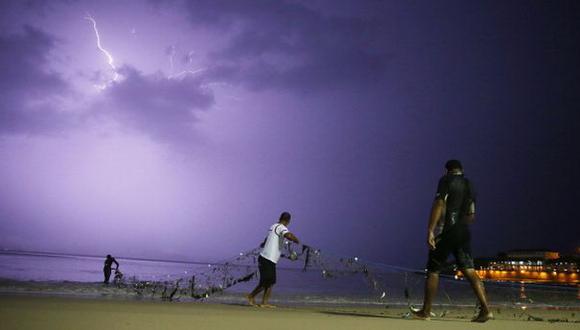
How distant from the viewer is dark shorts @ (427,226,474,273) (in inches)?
213

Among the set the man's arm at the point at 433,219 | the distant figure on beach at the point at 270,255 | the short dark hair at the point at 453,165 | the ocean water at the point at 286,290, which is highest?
the short dark hair at the point at 453,165

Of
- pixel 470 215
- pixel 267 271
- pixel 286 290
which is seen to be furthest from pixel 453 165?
pixel 286 290

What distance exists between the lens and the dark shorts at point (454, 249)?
5.40 meters

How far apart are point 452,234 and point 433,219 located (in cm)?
30

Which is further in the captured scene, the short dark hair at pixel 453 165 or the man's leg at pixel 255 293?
the man's leg at pixel 255 293

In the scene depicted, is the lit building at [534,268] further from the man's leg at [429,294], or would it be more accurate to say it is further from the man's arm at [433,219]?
the man's arm at [433,219]

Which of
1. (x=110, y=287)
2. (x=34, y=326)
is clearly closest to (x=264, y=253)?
(x=34, y=326)

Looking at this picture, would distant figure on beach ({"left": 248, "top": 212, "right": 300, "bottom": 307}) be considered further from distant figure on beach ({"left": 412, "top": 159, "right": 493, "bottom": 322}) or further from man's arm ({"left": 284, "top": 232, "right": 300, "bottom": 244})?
distant figure on beach ({"left": 412, "top": 159, "right": 493, "bottom": 322})

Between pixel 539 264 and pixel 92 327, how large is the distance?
535 ft

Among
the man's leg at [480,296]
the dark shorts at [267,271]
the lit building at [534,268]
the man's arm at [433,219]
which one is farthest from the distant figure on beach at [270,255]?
the lit building at [534,268]

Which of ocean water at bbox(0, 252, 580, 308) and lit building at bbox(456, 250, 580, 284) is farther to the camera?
lit building at bbox(456, 250, 580, 284)

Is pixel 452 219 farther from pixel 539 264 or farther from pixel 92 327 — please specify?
pixel 539 264

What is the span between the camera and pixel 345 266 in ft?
33.9

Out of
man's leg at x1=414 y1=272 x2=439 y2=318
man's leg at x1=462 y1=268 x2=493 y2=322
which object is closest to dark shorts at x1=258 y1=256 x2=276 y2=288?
man's leg at x1=414 y1=272 x2=439 y2=318
